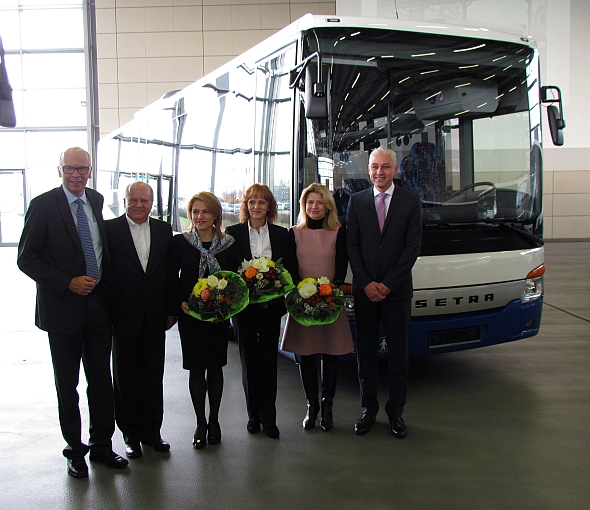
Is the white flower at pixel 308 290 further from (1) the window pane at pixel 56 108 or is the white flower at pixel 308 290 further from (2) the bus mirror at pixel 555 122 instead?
(1) the window pane at pixel 56 108

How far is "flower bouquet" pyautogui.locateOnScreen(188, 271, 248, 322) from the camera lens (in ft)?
11.1

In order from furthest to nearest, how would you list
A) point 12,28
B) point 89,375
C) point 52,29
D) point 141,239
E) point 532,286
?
point 52,29
point 12,28
point 532,286
point 141,239
point 89,375

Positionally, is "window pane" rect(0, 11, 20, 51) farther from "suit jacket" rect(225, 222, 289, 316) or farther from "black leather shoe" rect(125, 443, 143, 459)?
"black leather shoe" rect(125, 443, 143, 459)

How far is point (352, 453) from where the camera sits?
3.50 meters

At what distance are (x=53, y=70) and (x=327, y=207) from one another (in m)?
18.1

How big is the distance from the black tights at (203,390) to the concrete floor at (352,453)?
0.20 m

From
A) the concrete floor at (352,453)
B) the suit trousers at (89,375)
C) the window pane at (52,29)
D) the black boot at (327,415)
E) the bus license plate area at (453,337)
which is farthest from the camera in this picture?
the window pane at (52,29)

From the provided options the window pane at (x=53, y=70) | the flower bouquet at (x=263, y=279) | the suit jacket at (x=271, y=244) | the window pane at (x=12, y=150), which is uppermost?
the window pane at (x=53, y=70)

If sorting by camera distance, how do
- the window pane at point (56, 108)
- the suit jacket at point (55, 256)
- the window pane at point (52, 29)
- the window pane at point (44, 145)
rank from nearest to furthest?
the suit jacket at point (55, 256), the window pane at point (52, 29), the window pane at point (56, 108), the window pane at point (44, 145)

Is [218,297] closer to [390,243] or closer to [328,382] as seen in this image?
[328,382]

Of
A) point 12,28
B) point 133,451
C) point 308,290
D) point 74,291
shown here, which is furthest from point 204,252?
point 12,28

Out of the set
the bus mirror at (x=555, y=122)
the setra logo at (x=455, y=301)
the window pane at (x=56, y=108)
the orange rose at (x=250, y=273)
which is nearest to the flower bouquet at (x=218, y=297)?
the orange rose at (x=250, y=273)

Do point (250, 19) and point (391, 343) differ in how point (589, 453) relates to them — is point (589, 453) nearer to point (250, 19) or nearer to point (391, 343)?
point (391, 343)

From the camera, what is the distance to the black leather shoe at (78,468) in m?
3.24
